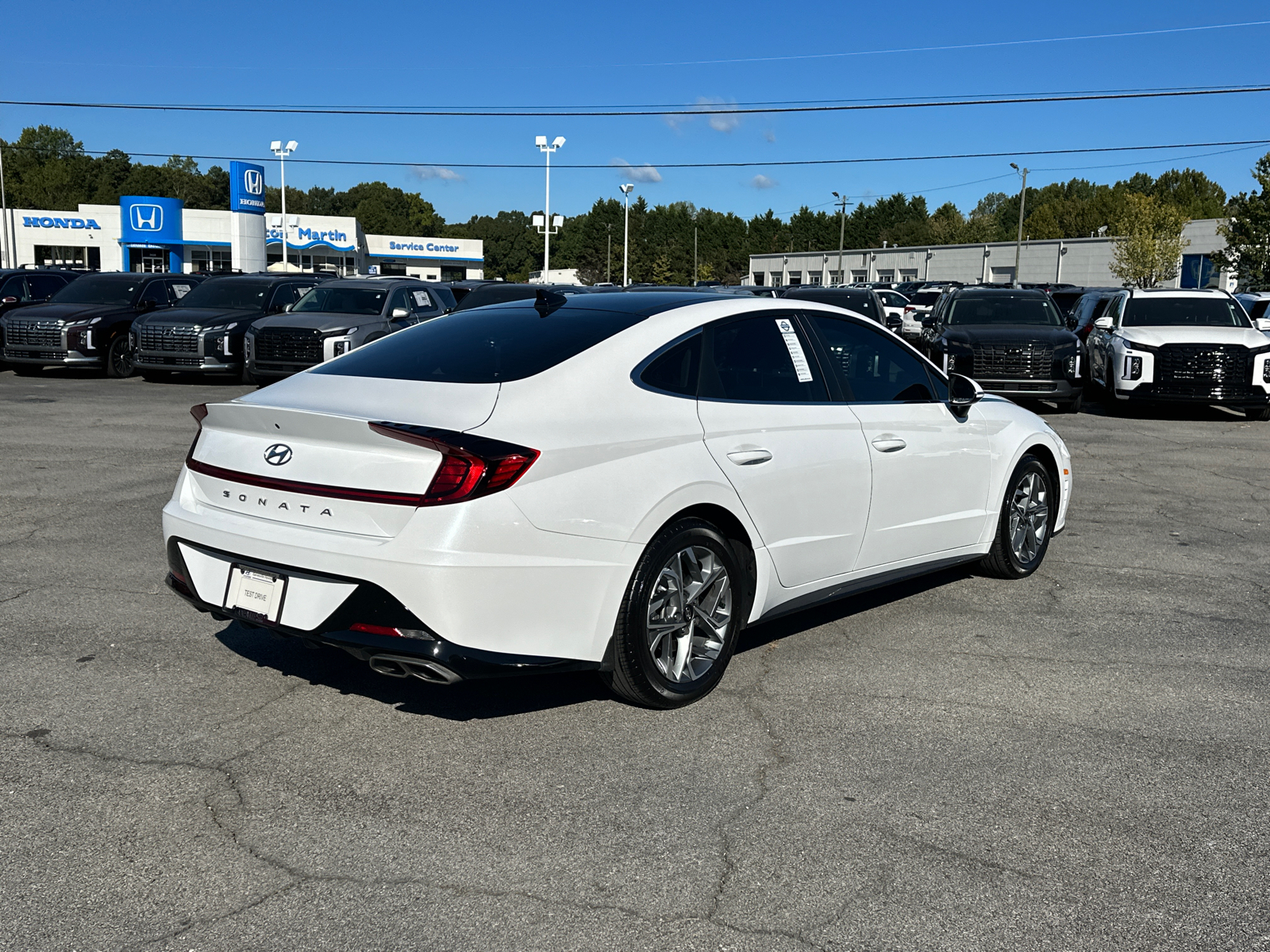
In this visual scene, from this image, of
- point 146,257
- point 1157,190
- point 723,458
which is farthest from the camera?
point 1157,190

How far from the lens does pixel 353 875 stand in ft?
10.8

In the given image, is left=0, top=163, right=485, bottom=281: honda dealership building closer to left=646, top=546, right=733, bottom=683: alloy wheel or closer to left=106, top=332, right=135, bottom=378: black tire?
left=106, top=332, right=135, bottom=378: black tire

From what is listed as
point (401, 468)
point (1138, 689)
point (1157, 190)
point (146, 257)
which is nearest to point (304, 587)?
point (401, 468)

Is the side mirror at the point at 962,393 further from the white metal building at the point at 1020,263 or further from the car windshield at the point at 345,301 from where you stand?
the white metal building at the point at 1020,263

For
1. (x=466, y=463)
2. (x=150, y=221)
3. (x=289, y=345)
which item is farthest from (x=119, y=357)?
(x=150, y=221)

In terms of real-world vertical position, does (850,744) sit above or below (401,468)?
below

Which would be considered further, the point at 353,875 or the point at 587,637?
the point at 587,637

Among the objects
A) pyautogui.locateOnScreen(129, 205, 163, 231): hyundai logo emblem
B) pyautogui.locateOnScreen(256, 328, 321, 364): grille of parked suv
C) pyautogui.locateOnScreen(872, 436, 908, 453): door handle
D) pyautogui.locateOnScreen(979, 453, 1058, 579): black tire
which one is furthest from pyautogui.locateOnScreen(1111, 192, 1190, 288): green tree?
pyautogui.locateOnScreen(872, 436, 908, 453): door handle

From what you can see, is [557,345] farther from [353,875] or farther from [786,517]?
[353,875]

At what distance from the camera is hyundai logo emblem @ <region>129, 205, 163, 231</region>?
69750mm

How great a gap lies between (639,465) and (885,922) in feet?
6.07

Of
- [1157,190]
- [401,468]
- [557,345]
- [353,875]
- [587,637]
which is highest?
[1157,190]

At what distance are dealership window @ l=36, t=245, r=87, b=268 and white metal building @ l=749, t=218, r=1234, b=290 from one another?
57.8 meters

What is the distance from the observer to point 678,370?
15.6 ft
